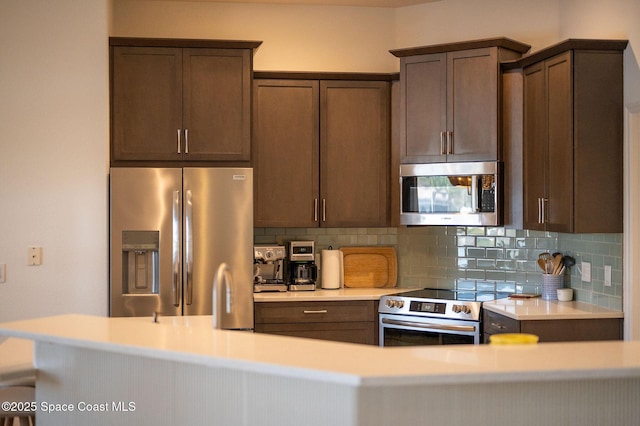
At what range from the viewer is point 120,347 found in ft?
8.54

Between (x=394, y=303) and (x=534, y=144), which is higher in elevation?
Answer: (x=534, y=144)

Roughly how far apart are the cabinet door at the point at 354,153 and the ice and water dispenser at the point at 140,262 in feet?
3.98

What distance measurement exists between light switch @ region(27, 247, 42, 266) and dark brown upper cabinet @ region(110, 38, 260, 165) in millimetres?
728

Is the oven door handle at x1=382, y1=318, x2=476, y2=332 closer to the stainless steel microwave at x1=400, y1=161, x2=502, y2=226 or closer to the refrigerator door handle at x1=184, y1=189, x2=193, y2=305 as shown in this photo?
the stainless steel microwave at x1=400, y1=161, x2=502, y2=226

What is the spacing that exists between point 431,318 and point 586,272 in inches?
39.3

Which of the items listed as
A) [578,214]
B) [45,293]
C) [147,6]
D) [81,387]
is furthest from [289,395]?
[147,6]

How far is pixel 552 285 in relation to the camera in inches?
207

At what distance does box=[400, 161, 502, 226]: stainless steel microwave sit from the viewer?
17.5 ft

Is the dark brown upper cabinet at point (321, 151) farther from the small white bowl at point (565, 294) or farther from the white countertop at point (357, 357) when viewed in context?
the white countertop at point (357, 357)

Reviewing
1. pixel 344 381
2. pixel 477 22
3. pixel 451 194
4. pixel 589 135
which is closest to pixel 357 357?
pixel 344 381

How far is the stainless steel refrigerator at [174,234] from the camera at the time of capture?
5.17 m

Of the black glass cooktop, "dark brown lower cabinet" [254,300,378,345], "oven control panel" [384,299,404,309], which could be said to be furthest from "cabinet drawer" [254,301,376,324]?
the black glass cooktop

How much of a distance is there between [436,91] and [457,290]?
4.68 ft

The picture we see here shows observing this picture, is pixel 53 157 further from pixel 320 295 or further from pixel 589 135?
pixel 589 135
